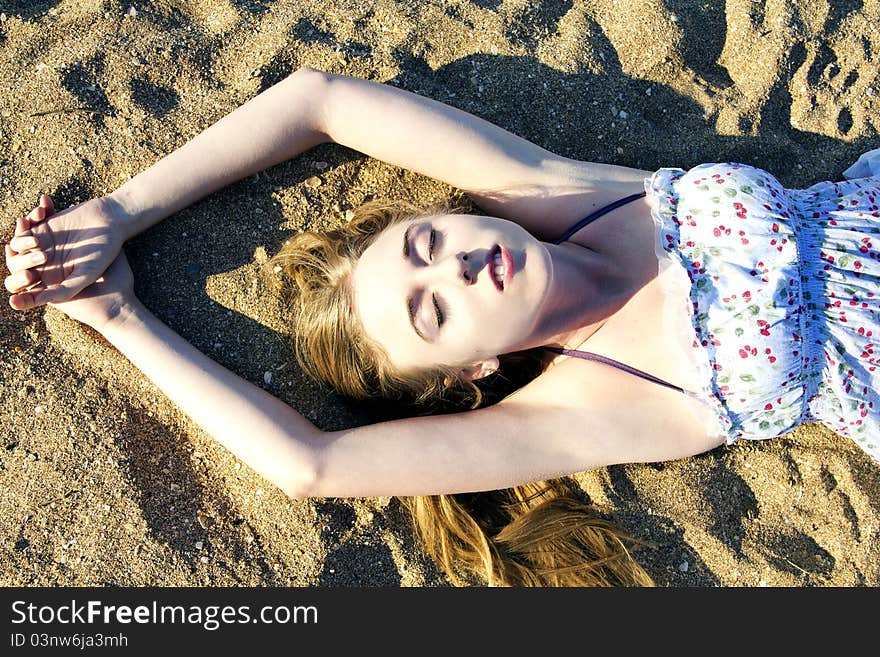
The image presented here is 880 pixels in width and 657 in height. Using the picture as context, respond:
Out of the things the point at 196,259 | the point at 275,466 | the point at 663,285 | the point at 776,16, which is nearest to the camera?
the point at 275,466

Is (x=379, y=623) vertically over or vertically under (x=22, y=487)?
under

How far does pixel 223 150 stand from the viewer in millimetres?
3084

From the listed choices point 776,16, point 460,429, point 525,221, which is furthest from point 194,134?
point 776,16

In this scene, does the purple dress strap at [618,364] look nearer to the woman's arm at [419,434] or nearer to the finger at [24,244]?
the woman's arm at [419,434]

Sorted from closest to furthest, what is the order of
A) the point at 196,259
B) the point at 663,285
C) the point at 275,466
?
the point at 275,466 → the point at 663,285 → the point at 196,259

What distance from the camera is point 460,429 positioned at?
2971mm

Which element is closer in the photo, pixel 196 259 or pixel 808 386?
pixel 808 386

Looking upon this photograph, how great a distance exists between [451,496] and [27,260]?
200cm

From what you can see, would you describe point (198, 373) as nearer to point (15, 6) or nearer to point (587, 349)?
point (587, 349)

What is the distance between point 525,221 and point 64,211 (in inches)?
77.4

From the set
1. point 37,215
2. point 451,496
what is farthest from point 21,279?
point 451,496

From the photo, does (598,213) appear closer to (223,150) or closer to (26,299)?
(223,150)

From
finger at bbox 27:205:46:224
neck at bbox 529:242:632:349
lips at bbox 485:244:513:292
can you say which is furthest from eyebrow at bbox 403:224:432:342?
finger at bbox 27:205:46:224

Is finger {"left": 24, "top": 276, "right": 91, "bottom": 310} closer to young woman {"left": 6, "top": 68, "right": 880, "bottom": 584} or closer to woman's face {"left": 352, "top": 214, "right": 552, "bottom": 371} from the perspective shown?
young woman {"left": 6, "top": 68, "right": 880, "bottom": 584}
